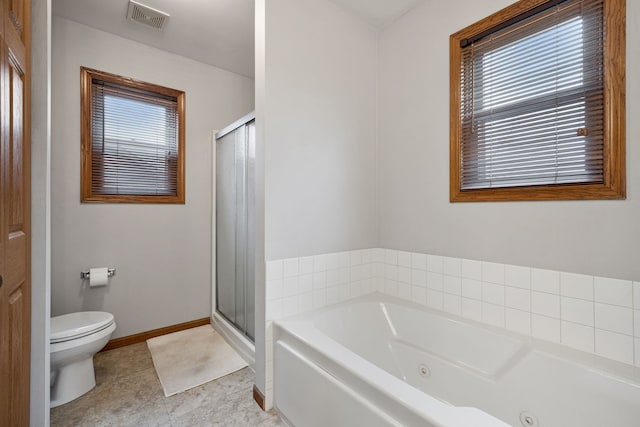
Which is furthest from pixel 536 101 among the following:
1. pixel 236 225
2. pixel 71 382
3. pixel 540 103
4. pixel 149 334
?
pixel 149 334

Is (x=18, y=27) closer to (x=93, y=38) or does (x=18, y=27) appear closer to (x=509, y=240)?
(x=93, y=38)

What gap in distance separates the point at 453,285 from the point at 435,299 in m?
0.17

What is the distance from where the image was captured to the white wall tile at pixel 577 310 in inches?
52.2

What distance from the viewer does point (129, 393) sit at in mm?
1811

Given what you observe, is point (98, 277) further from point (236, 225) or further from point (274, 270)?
point (274, 270)

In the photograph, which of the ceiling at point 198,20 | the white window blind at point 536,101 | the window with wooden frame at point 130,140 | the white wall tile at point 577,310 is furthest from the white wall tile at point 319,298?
the ceiling at point 198,20

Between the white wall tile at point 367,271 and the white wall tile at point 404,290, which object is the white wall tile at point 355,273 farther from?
the white wall tile at point 404,290

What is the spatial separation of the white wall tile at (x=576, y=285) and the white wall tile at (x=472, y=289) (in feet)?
A: 1.28

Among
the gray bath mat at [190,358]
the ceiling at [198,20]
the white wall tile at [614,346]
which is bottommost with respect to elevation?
the gray bath mat at [190,358]

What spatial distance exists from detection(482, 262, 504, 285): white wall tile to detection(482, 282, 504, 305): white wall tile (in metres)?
0.03

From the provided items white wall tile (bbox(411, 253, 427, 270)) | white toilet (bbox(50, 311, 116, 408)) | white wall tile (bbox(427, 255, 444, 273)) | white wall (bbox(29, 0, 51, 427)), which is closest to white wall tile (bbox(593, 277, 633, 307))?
white wall tile (bbox(427, 255, 444, 273))

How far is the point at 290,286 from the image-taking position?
5.90 feet

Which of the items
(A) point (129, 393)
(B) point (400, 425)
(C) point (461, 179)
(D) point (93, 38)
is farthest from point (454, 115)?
(D) point (93, 38)

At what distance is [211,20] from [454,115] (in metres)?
2.00
